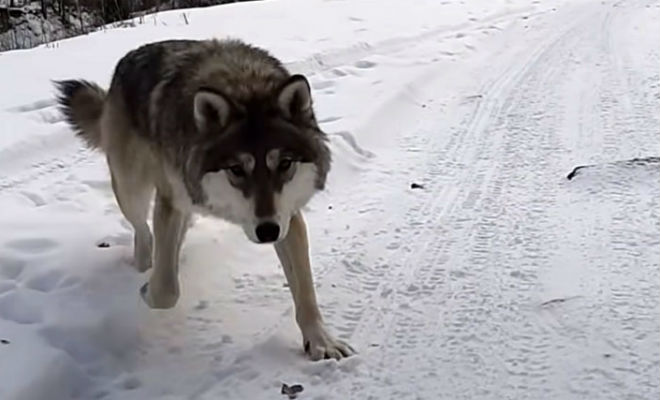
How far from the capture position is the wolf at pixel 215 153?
3.42 metres

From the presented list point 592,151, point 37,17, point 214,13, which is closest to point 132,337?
point 592,151

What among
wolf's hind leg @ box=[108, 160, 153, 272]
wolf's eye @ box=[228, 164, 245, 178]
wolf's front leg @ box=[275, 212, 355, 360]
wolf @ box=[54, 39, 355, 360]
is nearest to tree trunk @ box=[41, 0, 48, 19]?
wolf @ box=[54, 39, 355, 360]

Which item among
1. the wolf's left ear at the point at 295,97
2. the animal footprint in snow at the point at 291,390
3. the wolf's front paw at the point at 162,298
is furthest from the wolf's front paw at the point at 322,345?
the wolf's left ear at the point at 295,97

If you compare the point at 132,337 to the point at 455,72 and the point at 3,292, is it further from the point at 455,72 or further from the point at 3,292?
the point at 455,72

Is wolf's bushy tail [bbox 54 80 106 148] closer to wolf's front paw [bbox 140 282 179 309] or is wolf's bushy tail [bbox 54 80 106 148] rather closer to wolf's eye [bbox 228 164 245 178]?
wolf's front paw [bbox 140 282 179 309]

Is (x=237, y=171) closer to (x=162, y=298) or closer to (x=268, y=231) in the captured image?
(x=268, y=231)

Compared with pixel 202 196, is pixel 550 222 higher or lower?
lower

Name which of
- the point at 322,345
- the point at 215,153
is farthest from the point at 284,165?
the point at 322,345

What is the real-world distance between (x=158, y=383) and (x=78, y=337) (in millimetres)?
487

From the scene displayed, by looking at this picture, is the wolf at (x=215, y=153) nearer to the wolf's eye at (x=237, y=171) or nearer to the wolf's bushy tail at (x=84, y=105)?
the wolf's eye at (x=237, y=171)

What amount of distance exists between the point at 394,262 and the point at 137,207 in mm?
1396

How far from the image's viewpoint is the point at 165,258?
397cm

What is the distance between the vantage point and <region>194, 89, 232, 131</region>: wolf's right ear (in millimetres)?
3486

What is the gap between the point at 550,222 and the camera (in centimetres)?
505
